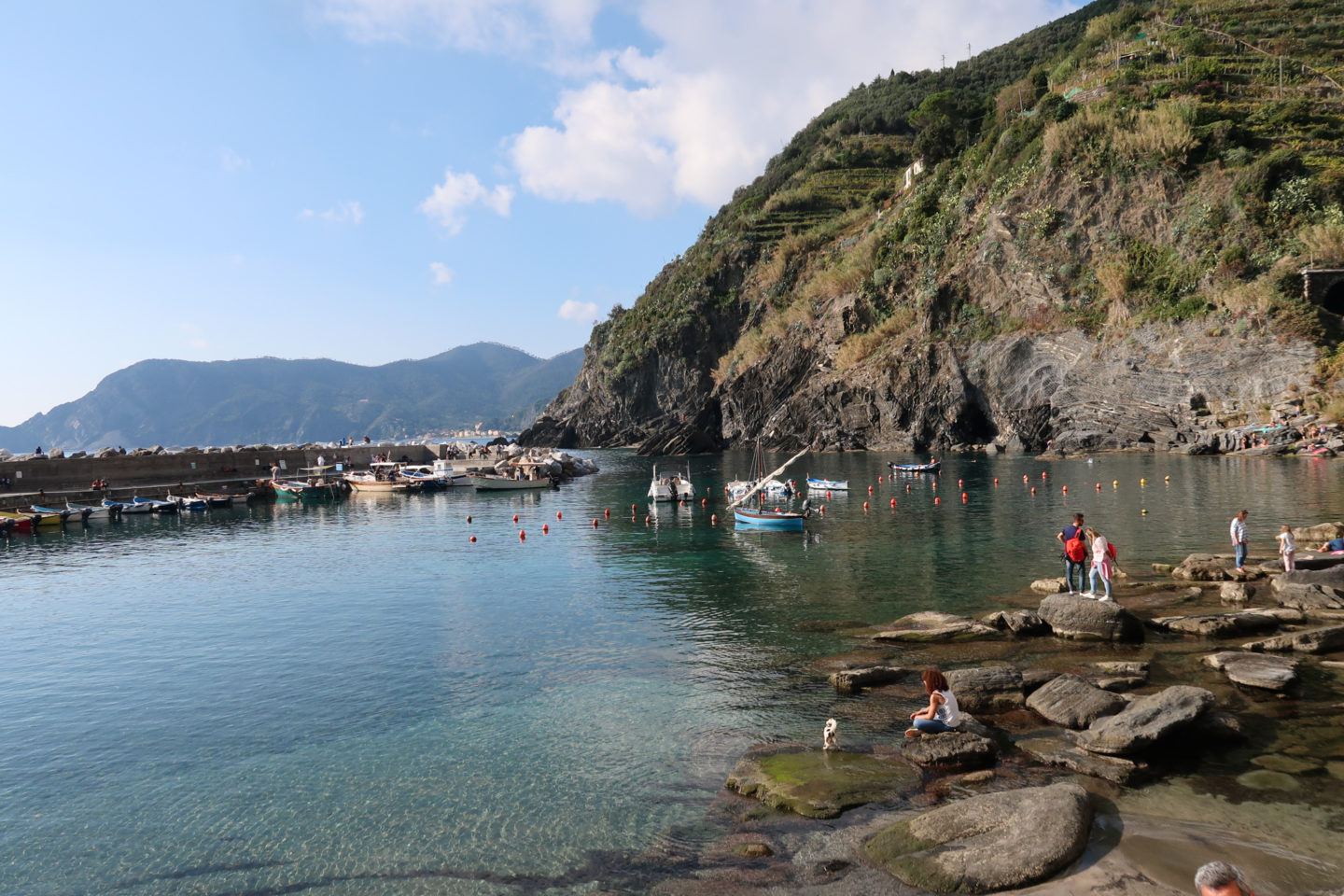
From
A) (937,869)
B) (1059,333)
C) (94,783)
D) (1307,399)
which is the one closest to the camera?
A: (937,869)

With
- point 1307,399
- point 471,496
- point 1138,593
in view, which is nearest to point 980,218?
point 1307,399

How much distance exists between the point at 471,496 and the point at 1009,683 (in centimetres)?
6621

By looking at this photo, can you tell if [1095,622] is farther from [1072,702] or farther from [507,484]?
[507,484]

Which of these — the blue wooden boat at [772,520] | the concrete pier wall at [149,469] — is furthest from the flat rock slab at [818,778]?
the concrete pier wall at [149,469]

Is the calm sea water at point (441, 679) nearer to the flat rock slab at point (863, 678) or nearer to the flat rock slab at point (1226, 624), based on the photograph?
the flat rock slab at point (863, 678)

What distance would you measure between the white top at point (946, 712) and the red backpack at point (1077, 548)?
1101 cm

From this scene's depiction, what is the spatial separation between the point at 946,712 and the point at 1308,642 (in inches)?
405

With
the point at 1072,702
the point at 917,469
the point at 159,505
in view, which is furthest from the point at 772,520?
the point at 159,505

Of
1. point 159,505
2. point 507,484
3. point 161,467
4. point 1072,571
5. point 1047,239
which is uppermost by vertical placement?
point 1047,239

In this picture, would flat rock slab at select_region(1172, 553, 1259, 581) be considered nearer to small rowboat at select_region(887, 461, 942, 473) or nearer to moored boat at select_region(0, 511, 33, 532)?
small rowboat at select_region(887, 461, 942, 473)

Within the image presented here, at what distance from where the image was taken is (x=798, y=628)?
23.1 meters

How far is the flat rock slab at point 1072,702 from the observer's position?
1419 cm

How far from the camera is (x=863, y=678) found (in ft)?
56.6

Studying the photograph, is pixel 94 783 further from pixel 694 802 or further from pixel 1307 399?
pixel 1307 399
